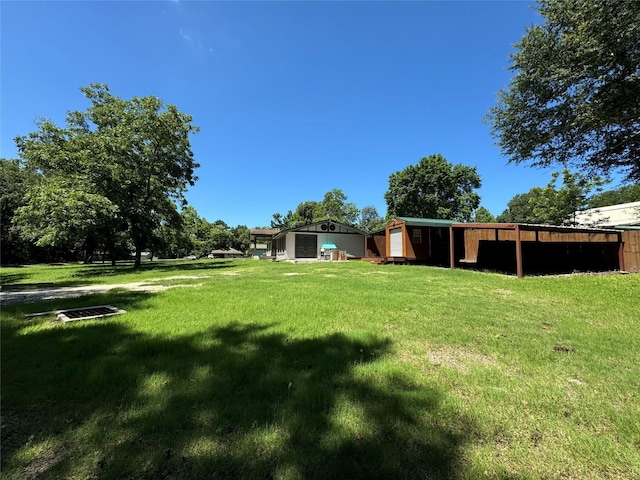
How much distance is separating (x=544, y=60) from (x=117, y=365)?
1525 centimetres

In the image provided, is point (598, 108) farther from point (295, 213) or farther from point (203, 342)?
point (295, 213)

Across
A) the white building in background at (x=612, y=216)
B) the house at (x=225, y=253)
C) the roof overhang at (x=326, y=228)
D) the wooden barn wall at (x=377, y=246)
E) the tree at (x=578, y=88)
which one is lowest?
the house at (x=225, y=253)

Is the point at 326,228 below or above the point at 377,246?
above

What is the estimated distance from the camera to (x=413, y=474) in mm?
1732

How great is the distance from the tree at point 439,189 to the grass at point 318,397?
105ft

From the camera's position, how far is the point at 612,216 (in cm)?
2984

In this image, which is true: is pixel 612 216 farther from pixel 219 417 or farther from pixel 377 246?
pixel 219 417

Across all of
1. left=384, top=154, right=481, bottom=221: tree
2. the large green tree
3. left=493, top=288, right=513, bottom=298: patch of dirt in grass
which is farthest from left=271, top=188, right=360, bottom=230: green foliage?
left=493, top=288, right=513, bottom=298: patch of dirt in grass

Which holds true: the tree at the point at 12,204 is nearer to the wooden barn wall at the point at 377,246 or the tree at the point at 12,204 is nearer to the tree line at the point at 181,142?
the tree line at the point at 181,142

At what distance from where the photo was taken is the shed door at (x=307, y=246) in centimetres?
2445

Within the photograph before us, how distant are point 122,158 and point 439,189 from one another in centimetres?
3099

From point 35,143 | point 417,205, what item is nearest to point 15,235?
point 35,143

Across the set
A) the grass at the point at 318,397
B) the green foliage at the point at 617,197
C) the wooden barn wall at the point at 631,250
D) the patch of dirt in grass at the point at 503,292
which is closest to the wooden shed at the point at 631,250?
the wooden barn wall at the point at 631,250

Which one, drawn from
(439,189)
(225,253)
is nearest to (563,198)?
(439,189)
